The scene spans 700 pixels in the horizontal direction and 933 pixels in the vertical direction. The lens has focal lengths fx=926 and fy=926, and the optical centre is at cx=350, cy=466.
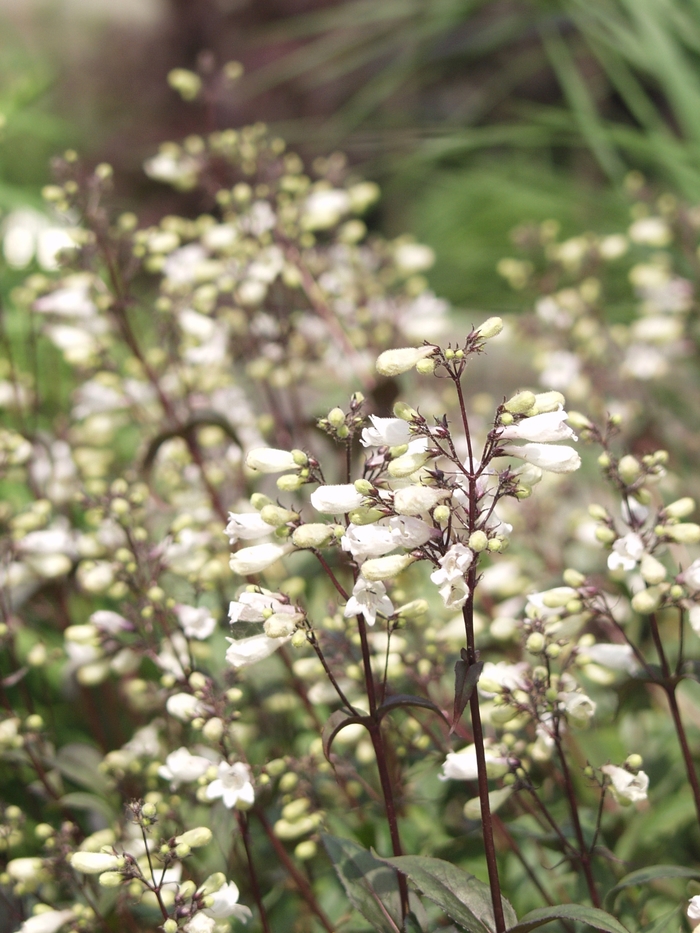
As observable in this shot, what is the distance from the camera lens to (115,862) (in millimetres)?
1362

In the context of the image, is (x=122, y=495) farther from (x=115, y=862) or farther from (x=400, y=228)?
(x=400, y=228)

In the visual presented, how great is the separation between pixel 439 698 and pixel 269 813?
0.44 m

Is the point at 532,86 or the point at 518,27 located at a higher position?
the point at 532,86

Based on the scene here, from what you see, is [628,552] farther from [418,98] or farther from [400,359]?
[418,98]

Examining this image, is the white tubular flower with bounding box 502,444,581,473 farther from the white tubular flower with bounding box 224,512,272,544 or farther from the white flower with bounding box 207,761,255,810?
the white flower with bounding box 207,761,255,810

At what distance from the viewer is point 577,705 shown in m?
1.46

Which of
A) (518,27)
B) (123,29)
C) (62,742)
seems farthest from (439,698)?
(123,29)

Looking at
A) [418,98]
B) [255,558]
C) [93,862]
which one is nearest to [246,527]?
[255,558]

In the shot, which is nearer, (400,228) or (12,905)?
(12,905)

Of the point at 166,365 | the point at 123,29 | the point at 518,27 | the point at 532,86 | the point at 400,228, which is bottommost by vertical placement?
the point at 166,365

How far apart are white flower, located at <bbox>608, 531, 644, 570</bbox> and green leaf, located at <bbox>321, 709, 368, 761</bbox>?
464mm

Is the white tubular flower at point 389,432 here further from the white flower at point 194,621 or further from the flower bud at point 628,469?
the white flower at point 194,621

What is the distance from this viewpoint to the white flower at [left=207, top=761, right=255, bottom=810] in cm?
147

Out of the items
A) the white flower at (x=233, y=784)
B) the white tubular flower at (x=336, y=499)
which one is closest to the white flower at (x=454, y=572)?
the white tubular flower at (x=336, y=499)
